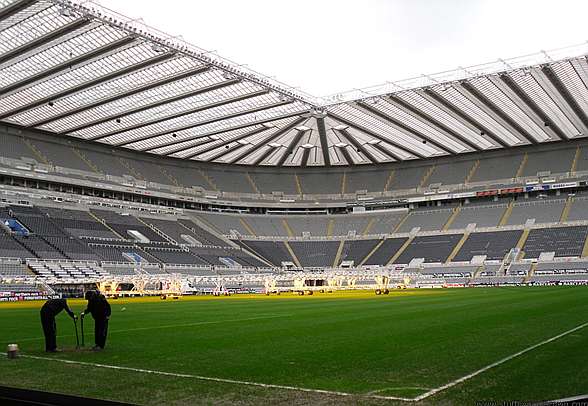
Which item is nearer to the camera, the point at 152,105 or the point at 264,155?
the point at 152,105

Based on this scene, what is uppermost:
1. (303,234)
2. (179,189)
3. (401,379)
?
(179,189)

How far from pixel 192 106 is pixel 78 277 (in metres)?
18.8

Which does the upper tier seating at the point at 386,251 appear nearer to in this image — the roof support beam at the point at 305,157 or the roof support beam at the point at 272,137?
the roof support beam at the point at 305,157

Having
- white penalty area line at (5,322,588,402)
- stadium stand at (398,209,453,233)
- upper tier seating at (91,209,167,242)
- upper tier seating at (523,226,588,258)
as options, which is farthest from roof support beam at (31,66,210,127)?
stadium stand at (398,209,453,233)

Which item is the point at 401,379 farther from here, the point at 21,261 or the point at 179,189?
the point at 179,189

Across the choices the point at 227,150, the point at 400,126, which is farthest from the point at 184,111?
the point at 400,126

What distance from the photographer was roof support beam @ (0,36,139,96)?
40.1 metres

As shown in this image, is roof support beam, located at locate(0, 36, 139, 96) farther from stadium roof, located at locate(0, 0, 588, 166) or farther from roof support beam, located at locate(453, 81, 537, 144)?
roof support beam, located at locate(453, 81, 537, 144)

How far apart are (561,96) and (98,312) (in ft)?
164

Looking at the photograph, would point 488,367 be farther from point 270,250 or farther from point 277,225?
point 277,225

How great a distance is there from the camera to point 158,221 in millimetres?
70500

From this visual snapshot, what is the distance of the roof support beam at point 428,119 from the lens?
54.2 metres

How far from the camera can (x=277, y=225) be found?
81.9 m

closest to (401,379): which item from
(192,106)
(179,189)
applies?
(192,106)
